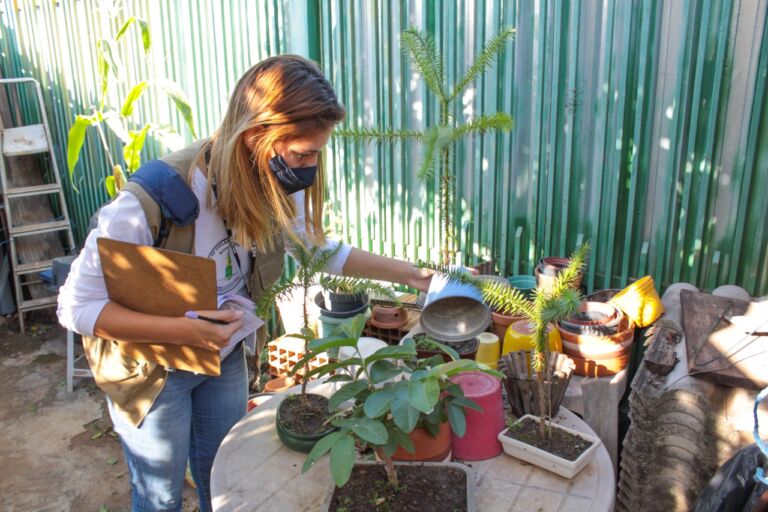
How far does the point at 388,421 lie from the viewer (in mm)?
1576

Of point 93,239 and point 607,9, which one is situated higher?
point 607,9

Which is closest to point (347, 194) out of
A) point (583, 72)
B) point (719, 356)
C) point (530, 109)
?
point (530, 109)

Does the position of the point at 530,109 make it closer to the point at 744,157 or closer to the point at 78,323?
the point at 744,157

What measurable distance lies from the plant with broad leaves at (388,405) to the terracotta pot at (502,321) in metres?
1.41

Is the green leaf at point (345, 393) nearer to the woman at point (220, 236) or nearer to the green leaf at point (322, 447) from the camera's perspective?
the green leaf at point (322, 447)

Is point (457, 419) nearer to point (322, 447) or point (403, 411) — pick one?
point (403, 411)

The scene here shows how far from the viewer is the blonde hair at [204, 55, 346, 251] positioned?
1.67 m

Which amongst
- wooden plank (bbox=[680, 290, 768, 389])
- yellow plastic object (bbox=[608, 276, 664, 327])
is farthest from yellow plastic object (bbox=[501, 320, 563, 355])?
wooden plank (bbox=[680, 290, 768, 389])

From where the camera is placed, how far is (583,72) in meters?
3.37

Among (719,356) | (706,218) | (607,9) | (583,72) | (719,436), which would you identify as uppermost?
(607,9)

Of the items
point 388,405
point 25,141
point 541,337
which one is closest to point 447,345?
point 541,337

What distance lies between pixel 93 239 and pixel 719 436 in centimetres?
222

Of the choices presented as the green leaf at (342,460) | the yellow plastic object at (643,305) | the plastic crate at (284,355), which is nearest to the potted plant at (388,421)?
the green leaf at (342,460)

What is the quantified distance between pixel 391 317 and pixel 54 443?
260 cm
